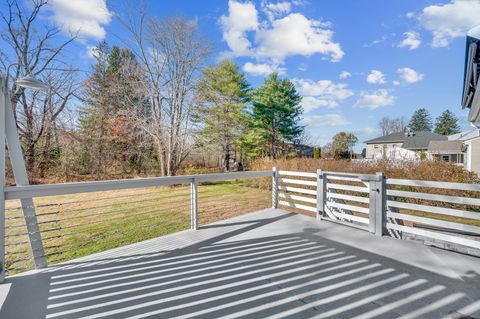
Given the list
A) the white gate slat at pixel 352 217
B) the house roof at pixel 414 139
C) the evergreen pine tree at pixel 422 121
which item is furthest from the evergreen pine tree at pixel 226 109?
the evergreen pine tree at pixel 422 121

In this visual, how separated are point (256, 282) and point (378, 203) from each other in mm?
2212

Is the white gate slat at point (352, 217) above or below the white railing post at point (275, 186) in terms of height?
below

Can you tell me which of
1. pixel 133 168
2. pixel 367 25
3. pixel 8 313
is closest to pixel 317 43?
pixel 367 25

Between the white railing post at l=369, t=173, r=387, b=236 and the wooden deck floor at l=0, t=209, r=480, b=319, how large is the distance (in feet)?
0.73

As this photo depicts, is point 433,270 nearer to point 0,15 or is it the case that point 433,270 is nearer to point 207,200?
point 207,200

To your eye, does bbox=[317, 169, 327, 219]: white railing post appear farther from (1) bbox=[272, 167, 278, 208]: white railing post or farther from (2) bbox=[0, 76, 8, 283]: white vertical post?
(2) bbox=[0, 76, 8, 283]: white vertical post

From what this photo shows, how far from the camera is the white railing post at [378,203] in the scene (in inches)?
128

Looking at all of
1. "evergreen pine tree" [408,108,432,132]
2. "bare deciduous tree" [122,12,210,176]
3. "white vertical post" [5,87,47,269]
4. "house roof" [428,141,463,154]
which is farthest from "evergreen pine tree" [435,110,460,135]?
"white vertical post" [5,87,47,269]

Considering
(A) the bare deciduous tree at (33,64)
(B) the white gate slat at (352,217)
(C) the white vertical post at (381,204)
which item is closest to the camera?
(C) the white vertical post at (381,204)

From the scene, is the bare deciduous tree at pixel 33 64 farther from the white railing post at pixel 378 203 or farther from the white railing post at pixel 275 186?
the white railing post at pixel 378 203

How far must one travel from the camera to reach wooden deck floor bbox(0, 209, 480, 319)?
1727 millimetres

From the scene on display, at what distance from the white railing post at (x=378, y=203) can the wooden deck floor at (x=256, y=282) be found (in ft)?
0.73

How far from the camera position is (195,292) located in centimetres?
197

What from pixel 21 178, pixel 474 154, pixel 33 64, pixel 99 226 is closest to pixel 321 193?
pixel 21 178
